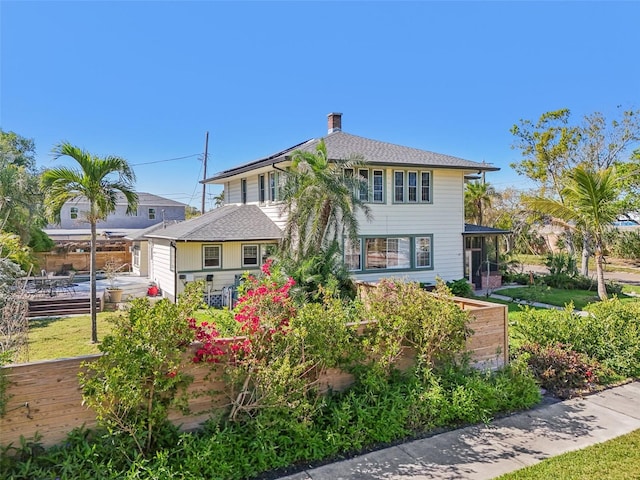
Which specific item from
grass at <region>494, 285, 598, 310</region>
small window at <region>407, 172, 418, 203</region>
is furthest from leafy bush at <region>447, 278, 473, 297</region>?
small window at <region>407, 172, 418, 203</region>

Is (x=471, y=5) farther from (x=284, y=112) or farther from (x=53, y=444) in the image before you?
(x=284, y=112)

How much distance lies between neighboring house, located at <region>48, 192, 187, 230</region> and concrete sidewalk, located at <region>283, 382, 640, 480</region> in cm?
3607

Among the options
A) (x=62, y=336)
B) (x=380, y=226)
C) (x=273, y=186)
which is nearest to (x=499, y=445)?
(x=380, y=226)

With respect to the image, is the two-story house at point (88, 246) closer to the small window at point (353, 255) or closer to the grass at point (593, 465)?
the small window at point (353, 255)

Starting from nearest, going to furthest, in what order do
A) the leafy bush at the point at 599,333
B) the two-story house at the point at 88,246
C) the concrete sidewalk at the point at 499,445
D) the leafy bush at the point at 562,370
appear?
the concrete sidewalk at the point at 499,445
the leafy bush at the point at 562,370
the leafy bush at the point at 599,333
the two-story house at the point at 88,246

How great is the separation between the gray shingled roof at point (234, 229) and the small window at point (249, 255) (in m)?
0.73

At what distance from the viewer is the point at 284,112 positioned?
81.6ft

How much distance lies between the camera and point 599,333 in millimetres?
8133


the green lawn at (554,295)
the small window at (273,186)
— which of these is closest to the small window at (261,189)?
the small window at (273,186)

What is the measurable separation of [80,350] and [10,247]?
4488 millimetres

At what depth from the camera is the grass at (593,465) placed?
439 centimetres

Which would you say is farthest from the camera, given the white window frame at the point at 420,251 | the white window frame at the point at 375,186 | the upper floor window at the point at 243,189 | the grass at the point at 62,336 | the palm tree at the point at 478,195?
the palm tree at the point at 478,195

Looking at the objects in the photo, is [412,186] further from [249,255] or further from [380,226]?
[249,255]

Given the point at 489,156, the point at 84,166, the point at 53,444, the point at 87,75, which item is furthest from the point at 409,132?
the point at 53,444
